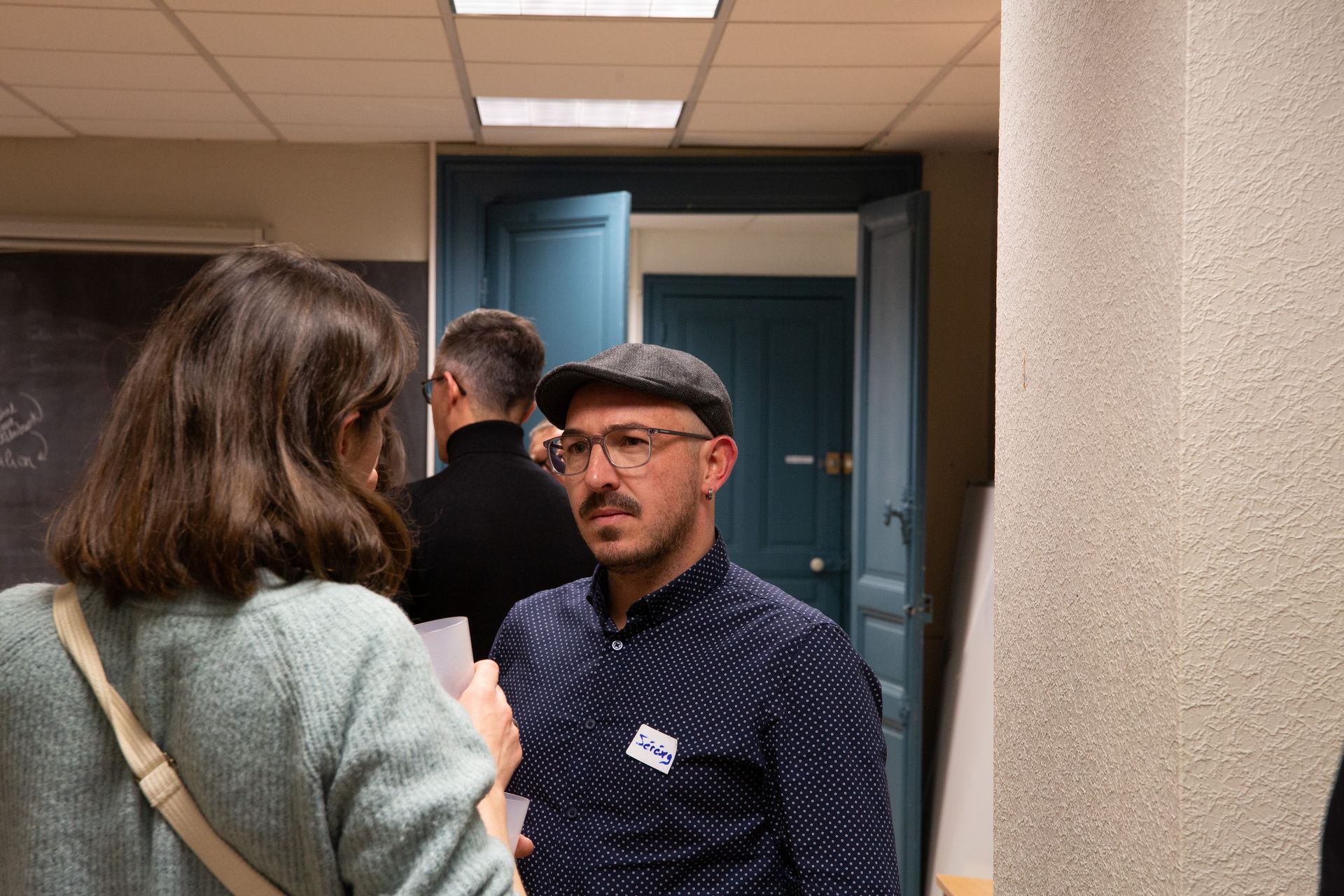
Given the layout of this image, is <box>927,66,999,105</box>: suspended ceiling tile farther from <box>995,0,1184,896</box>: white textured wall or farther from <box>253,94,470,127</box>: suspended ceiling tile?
<box>253,94,470,127</box>: suspended ceiling tile

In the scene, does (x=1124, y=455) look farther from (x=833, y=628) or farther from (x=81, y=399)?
(x=81, y=399)

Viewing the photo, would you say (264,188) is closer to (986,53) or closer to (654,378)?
(986,53)

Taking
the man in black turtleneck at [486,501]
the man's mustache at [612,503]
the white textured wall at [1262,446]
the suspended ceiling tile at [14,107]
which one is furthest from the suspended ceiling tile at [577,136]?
the white textured wall at [1262,446]

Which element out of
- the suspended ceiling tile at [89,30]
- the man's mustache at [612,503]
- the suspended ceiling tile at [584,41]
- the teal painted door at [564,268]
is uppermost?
the suspended ceiling tile at [584,41]

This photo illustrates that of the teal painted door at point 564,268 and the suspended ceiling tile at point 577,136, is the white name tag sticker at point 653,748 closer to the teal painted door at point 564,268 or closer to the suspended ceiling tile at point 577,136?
the teal painted door at point 564,268

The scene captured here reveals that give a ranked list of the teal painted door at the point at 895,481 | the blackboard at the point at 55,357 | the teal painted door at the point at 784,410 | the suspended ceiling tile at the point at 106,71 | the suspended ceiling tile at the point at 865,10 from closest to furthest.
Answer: the suspended ceiling tile at the point at 865,10 < the suspended ceiling tile at the point at 106,71 < the teal painted door at the point at 895,481 < the blackboard at the point at 55,357 < the teal painted door at the point at 784,410

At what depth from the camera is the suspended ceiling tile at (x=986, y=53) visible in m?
3.01

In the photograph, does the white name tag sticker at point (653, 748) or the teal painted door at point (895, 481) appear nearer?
the white name tag sticker at point (653, 748)

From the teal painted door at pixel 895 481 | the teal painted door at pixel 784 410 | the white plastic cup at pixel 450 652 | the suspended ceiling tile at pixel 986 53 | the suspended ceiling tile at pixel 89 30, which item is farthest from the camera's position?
the teal painted door at pixel 784 410

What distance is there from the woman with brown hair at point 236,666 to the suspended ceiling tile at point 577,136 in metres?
3.30

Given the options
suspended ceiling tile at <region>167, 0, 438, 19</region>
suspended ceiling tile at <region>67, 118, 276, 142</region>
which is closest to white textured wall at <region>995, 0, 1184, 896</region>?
suspended ceiling tile at <region>167, 0, 438, 19</region>

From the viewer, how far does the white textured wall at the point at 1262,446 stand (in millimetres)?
1179

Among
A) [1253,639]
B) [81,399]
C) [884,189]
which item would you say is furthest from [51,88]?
[1253,639]

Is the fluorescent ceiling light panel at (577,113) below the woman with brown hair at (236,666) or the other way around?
the other way around
